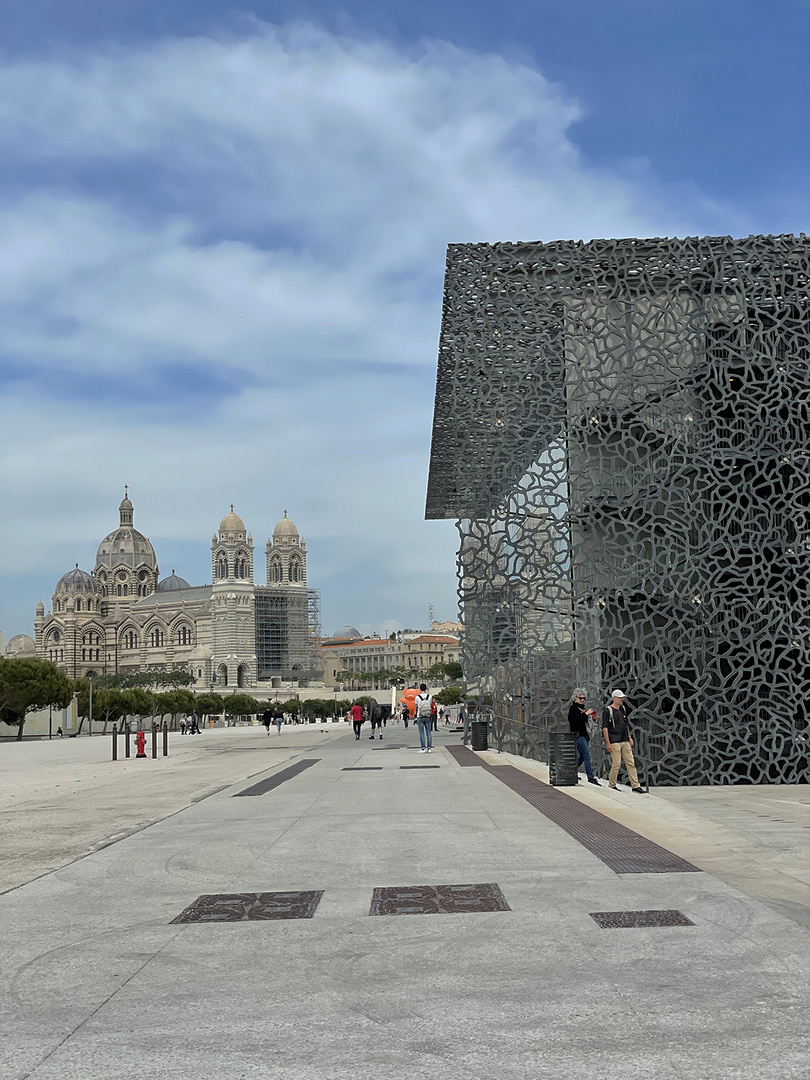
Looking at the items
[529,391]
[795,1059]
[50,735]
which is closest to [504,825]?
[795,1059]

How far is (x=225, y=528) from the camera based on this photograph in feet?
503

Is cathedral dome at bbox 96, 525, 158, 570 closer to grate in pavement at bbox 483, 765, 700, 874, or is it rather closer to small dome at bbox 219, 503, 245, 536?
small dome at bbox 219, 503, 245, 536

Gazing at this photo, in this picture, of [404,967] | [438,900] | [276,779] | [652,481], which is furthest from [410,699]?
[404,967]

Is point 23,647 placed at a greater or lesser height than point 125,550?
lesser

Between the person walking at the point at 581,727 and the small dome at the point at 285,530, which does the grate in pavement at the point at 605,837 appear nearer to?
the person walking at the point at 581,727

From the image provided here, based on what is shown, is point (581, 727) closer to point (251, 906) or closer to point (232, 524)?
point (251, 906)

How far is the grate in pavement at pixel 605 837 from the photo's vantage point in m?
8.20

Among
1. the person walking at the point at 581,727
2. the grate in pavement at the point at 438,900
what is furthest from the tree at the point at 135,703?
the grate in pavement at the point at 438,900

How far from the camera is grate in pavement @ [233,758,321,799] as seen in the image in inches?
614

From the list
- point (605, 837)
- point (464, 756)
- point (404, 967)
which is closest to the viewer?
point (404, 967)

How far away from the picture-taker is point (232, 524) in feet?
505

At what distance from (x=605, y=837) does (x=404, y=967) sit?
4.61m

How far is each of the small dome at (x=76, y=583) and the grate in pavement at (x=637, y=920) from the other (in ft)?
550

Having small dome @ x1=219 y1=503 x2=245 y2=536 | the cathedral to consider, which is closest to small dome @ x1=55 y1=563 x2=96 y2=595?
the cathedral
